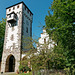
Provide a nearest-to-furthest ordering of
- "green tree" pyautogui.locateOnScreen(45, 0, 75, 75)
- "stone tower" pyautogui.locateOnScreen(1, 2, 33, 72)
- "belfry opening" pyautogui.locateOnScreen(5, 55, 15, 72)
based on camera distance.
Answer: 1. "green tree" pyautogui.locateOnScreen(45, 0, 75, 75)
2. "stone tower" pyautogui.locateOnScreen(1, 2, 33, 72)
3. "belfry opening" pyautogui.locateOnScreen(5, 55, 15, 72)

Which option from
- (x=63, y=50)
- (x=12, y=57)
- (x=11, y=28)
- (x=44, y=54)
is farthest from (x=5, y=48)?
(x=63, y=50)

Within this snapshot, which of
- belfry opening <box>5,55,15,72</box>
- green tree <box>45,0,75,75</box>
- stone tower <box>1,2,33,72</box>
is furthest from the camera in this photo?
belfry opening <box>5,55,15,72</box>

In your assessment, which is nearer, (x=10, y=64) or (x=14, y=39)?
(x=14, y=39)

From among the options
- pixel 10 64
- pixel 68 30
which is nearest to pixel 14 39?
pixel 10 64

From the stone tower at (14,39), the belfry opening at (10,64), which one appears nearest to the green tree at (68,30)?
the stone tower at (14,39)

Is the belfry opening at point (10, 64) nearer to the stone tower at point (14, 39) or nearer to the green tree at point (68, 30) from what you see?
the stone tower at point (14, 39)

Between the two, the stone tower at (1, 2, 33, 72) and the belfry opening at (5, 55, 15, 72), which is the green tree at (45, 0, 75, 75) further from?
the belfry opening at (5, 55, 15, 72)

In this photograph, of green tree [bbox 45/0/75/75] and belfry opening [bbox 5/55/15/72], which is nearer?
green tree [bbox 45/0/75/75]

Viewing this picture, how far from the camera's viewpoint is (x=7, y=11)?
24969mm

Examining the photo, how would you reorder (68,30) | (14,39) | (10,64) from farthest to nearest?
(10,64) → (14,39) → (68,30)

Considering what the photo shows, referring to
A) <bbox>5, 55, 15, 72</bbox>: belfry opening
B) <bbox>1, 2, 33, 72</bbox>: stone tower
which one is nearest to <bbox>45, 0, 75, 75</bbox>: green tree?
<bbox>1, 2, 33, 72</bbox>: stone tower

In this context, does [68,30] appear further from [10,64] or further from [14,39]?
[10,64]

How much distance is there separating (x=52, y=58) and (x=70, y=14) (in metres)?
4.56

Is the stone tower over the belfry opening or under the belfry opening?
over
